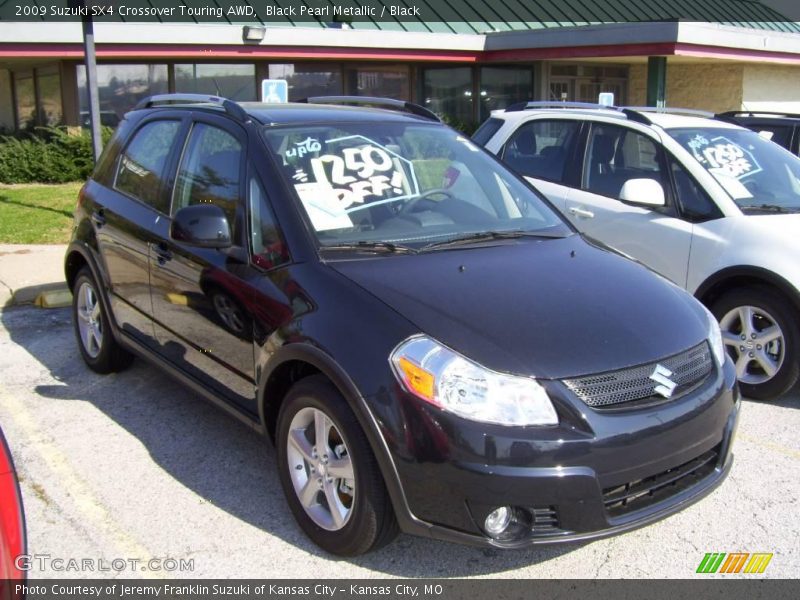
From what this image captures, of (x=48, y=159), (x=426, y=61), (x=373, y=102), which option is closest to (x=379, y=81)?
(x=426, y=61)

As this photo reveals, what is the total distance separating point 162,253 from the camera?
437 centimetres

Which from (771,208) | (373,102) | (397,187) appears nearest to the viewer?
(397,187)

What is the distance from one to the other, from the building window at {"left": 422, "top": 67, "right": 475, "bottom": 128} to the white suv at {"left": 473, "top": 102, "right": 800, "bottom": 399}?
1265cm

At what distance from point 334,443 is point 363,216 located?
111cm

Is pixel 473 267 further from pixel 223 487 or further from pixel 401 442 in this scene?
pixel 223 487

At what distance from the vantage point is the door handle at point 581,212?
601 cm

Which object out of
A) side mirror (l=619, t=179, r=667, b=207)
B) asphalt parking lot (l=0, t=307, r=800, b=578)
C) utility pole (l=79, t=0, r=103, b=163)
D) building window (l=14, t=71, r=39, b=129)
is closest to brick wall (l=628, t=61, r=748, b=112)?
building window (l=14, t=71, r=39, b=129)

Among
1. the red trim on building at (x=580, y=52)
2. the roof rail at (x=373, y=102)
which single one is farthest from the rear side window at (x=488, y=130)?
the red trim on building at (x=580, y=52)

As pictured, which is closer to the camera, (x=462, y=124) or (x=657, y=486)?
(x=657, y=486)

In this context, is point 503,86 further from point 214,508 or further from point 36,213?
point 214,508

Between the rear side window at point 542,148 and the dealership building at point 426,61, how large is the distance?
959 centimetres

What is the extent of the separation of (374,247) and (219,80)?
14.4m

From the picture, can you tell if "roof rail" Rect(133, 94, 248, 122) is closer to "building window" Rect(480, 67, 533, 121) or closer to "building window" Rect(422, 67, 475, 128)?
"building window" Rect(422, 67, 475, 128)

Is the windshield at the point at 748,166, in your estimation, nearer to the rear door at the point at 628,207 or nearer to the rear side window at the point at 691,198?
the rear side window at the point at 691,198
